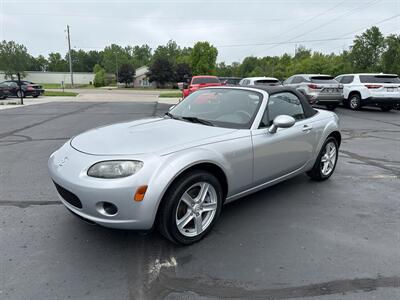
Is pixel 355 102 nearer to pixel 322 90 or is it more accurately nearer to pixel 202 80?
pixel 322 90

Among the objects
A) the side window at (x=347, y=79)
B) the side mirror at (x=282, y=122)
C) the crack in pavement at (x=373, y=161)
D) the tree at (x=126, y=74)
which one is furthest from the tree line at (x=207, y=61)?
the side mirror at (x=282, y=122)

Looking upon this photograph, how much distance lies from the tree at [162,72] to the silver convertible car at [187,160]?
61.9 m

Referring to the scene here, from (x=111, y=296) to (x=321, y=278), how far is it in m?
1.65

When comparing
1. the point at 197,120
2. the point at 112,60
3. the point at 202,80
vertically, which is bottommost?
the point at 197,120

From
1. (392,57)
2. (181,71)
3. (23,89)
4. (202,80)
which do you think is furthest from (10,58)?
(392,57)

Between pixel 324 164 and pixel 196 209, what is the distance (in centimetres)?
264

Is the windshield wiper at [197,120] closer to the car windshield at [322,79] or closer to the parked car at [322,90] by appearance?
the parked car at [322,90]

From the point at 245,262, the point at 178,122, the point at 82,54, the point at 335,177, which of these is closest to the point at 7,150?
the point at 178,122

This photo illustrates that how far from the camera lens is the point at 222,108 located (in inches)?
150

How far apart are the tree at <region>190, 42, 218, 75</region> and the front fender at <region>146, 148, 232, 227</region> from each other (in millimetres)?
54156

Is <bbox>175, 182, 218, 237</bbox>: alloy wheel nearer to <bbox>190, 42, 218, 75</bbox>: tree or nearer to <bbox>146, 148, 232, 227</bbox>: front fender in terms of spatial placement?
<bbox>146, 148, 232, 227</bbox>: front fender

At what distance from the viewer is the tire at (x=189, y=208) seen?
2.72 metres

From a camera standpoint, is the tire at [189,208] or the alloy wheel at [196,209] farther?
the alloy wheel at [196,209]

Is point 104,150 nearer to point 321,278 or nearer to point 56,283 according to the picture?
point 56,283
